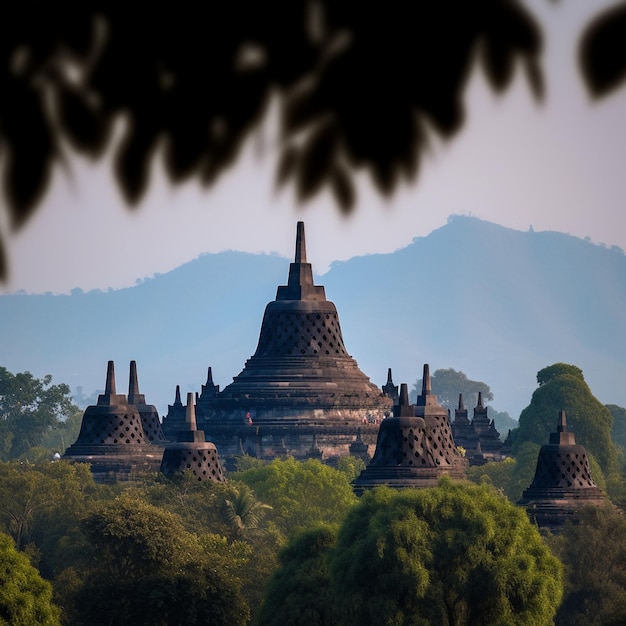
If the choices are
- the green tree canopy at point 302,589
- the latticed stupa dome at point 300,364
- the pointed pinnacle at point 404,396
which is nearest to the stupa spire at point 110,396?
the latticed stupa dome at point 300,364

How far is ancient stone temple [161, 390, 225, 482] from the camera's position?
316 ft

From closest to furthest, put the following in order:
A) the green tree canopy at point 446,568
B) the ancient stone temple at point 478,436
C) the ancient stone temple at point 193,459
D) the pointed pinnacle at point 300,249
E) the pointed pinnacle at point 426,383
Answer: the green tree canopy at point 446,568, the ancient stone temple at point 193,459, the pointed pinnacle at point 426,383, the pointed pinnacle at point 300,249, the ancient stone temple at point 478,436

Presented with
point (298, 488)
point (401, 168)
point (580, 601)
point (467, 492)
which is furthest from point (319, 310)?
point (401, 168)

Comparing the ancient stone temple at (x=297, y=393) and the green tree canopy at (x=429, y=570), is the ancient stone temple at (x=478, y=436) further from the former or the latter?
Answer: the green tree canopy at (x=429, y=570)

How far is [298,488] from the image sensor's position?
95.9m

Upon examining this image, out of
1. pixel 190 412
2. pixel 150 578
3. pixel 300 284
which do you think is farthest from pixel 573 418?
pixel 150 578

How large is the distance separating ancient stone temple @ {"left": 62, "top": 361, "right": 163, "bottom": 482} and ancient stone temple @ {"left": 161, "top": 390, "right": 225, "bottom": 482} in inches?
290

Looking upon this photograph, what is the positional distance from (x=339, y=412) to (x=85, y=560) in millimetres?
52385

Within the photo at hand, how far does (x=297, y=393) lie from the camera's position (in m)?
118

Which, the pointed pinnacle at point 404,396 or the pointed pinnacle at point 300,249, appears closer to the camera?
the pointed pinnacle at point 404,396

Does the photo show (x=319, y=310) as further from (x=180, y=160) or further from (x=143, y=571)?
(x=180, y=160)

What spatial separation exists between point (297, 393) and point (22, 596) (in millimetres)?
62101

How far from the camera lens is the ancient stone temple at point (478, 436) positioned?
140 metres

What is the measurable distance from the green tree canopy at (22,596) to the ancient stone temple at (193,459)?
118 feet
